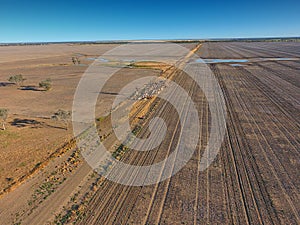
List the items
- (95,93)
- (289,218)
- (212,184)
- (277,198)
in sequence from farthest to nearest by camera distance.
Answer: (95,93), (212,184), (277,198), (289,218)

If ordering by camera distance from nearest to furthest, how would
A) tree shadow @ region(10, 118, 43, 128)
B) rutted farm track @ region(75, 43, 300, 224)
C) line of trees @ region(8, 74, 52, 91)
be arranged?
rutted farm track @ region(75, 43, 300, 224) < tree shadow @ region(10, 118, 43, 128) < line of trees @ region(8, 74, 52, 91)

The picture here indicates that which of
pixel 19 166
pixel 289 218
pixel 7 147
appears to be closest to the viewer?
pixel 289 218

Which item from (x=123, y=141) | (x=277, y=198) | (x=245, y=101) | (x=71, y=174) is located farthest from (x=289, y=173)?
(x=245, y=101)

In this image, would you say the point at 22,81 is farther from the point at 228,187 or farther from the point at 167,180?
the point at 228,187

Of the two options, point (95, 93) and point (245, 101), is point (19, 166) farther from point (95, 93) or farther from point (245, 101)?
point (245, 101)

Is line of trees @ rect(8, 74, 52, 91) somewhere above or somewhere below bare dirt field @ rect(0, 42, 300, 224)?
→ above

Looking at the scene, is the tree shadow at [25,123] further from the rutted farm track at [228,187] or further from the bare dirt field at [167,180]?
the rutted farm track at [228,187]

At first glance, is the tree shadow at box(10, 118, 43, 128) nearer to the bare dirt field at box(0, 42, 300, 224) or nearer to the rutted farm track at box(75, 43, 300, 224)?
the bare dirt field at box(0, 42, 300, 224)

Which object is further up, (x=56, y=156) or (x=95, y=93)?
(x=95, y=93)

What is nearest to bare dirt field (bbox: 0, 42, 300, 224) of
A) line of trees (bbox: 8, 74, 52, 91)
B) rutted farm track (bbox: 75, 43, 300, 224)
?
rutted farm track (bbox: 75, 43, 300, 224)

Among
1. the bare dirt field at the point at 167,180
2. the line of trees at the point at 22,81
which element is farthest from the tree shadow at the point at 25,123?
the line of trees at the point at 22,81
